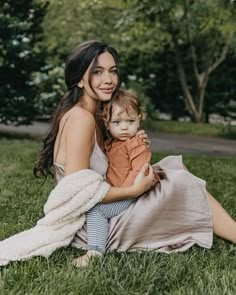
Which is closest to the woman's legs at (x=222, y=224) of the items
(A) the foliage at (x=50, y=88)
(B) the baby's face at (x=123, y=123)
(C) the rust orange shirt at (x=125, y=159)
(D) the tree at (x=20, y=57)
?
(C) the rust orange shirt at (x=125, y=159)

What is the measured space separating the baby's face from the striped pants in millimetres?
357

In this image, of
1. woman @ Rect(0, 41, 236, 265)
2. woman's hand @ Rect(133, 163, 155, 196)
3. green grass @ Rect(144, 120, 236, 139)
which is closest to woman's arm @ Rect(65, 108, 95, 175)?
woman @ Rect(0, 41, 236, 265)

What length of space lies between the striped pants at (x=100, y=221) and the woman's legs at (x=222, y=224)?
504 mm

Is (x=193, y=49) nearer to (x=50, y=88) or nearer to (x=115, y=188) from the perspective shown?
(x=50, y=88)

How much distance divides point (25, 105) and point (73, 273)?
998 centimetres

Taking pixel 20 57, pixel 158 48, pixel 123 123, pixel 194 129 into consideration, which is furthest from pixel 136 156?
pixel 158 48

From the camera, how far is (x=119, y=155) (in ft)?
11.2

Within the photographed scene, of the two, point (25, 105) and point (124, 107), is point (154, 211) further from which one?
point (25, 105)

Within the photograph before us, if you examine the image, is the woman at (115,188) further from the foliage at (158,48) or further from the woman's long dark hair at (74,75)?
the foliage at (158,48)

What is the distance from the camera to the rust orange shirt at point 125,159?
337cm

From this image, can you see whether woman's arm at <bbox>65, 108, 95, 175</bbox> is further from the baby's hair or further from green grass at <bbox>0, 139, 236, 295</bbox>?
green grass at <bbox>0, 139, 236, 295</bbox>

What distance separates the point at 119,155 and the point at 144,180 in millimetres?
219

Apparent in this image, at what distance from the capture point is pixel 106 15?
16422mm

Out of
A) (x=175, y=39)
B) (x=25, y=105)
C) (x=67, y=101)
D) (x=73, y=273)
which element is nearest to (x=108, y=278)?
(x=73, y=273)
